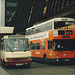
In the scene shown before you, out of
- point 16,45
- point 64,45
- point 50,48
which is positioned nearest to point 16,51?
point 16,45

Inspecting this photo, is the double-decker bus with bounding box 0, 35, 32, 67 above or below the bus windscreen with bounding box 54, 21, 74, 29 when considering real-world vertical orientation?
below

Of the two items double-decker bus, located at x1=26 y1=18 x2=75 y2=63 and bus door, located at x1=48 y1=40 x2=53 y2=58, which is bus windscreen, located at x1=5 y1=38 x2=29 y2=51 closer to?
double-decker bus, located at x1=26 y1=18 x2=75 y2=63

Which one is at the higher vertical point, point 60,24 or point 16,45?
point 60,24

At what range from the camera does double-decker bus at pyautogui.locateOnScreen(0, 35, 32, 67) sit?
16109 mm

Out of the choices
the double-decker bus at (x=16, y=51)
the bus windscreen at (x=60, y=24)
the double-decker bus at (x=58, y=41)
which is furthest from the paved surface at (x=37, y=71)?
the bus windscreen at (x=60, y=24)

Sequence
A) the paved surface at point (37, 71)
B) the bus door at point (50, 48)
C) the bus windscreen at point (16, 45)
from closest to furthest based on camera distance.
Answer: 1. the paved surface at point (37, 71)
2. the bus windscreen at point (16, 45)
3. the bus door at point (50, 48)

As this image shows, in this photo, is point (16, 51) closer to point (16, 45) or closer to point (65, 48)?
point (16, 45)

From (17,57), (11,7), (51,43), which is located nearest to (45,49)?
(51,43)

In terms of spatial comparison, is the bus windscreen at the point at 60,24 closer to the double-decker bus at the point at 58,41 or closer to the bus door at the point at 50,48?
the double-decker bus at the point at 58,41

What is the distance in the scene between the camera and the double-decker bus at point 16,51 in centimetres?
1611

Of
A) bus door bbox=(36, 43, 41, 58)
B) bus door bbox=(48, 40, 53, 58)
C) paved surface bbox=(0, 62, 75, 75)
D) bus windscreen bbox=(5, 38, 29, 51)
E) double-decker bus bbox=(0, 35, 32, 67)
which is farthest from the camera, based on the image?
bus door bbox=(36, 43, 41, 58)

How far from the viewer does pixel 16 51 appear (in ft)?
54.4

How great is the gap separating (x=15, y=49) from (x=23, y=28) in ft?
106

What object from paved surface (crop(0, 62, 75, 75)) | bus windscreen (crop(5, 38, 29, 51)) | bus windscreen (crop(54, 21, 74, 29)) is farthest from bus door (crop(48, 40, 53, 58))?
paved surface (crop(0, 62, 75, 75))
